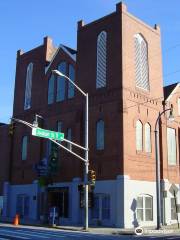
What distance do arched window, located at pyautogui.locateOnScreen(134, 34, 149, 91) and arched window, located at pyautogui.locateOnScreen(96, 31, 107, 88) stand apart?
2848mm

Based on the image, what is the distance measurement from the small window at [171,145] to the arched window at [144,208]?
4.75 meters

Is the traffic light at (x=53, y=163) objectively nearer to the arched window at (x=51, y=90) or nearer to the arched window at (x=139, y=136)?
the arched window at (x=51, y=90)

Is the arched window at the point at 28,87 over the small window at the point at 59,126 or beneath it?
over

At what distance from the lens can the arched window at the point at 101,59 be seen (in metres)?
35.9

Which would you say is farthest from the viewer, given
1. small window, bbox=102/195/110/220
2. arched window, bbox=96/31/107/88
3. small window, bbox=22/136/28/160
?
small window, bbox=22/136/28/160

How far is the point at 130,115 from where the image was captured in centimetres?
3388

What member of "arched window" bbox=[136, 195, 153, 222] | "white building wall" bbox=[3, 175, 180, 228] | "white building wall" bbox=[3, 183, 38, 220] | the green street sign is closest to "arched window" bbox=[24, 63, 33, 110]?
"white building wall" bbox=[3, 183, 38, 220]

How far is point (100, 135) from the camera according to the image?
114ft

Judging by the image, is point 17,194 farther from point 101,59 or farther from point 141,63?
point 141,63

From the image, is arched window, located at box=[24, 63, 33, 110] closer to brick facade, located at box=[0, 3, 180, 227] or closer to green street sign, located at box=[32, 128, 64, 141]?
brick facade, located at box=[0, 3, 180, 227]

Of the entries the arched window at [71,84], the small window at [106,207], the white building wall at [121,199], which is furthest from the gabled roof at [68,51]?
the small window at [106,207]

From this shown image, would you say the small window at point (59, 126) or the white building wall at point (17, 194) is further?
the white building wall at point (17, 194)

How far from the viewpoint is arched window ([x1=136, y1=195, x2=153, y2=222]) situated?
3303 centimetres

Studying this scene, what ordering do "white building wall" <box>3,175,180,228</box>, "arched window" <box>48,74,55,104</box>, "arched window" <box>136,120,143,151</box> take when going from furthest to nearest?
1. "arched window" <box>48,74,55,104</box>
2. "arched window" <box>136,120,143,151</box>
3. "white building wall" <box>3,175,180,228</box>
